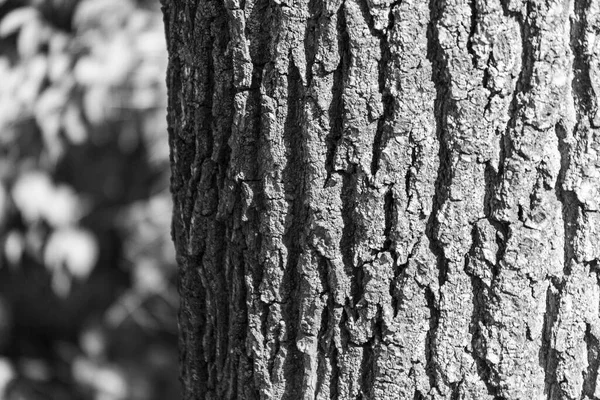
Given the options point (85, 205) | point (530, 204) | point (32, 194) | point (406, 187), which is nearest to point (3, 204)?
point (32, 194)

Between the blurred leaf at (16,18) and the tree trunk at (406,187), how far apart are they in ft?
5.64

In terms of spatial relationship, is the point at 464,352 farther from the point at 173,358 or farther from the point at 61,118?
the point at 173,358

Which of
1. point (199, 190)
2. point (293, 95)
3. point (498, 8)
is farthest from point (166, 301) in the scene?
point (498, 8)

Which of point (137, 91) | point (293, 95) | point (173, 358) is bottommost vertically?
point (173, 358)

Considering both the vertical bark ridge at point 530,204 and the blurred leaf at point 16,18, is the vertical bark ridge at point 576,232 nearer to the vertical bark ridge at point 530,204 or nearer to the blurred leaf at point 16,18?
the vertical bark ridge at point 530,204

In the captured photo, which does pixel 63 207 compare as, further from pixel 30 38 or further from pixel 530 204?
pixel 530 204

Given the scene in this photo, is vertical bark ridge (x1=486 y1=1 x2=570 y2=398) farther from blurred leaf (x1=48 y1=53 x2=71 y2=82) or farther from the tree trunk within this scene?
blurred leaf (x1=48 y1=53 x2=71 y2=82)

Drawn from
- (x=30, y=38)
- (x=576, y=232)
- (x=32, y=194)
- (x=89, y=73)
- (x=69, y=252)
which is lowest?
(x=69, y=252)

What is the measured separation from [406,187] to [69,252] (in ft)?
6.62

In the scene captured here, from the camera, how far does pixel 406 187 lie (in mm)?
833

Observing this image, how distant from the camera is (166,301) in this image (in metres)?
2.69

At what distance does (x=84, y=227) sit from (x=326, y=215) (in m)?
1.98

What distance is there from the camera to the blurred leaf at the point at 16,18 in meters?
2.39

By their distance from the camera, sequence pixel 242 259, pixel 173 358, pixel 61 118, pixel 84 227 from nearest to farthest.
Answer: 1. pixel 242 259
2. pixel 61 118
3. pixel 84 227
4. pixel 173 358
